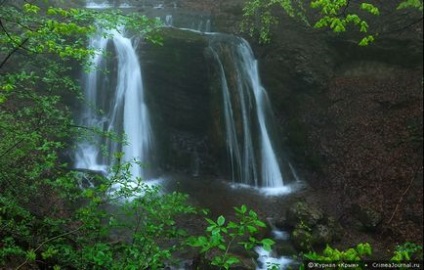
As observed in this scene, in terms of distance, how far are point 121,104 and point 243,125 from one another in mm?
4025

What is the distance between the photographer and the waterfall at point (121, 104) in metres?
12.7

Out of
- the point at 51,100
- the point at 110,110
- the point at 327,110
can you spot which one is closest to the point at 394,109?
the point at 327,110

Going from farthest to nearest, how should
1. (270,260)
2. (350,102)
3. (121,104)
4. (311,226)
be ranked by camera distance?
(350,102), (121,104), (311,226), (270,260)

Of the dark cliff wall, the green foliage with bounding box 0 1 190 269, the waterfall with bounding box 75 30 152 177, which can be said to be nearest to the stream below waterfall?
the waterfall with bounding box 75 30 152 177

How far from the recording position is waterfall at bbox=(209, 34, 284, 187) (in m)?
13.2

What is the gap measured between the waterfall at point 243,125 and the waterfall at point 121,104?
2.66 m

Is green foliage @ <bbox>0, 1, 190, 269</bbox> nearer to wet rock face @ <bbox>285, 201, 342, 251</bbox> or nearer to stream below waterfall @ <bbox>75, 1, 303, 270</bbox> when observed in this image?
wet rock face @ <bbox>285, 201, 342, 251</bbox>

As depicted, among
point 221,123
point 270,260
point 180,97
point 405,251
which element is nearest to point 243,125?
point 221,123

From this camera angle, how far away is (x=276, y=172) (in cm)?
1334

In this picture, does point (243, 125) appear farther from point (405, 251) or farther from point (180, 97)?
point (405, 251)

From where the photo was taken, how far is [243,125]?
527 inches

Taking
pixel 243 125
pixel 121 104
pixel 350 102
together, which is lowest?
pixel 243 125

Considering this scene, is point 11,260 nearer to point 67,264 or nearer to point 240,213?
point 67,264

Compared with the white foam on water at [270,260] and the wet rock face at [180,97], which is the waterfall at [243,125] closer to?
the wet rock face at [180,97]
